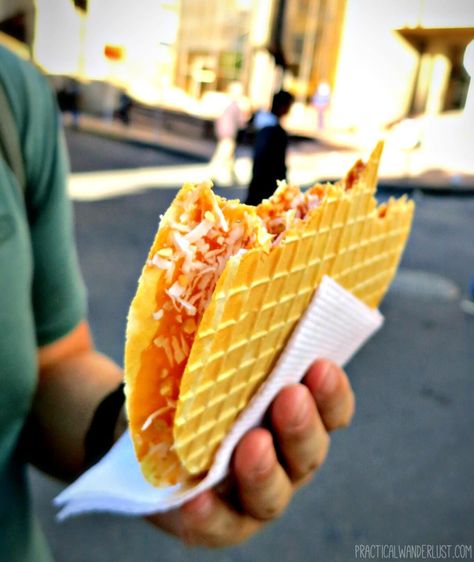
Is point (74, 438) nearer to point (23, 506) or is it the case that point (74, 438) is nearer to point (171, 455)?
point (23, 506)

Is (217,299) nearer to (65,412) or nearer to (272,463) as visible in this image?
(272,463)

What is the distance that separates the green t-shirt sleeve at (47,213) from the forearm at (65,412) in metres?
0.11

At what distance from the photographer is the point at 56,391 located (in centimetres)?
118

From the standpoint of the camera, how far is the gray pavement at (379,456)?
2.29 metres

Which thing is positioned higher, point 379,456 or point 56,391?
point 56,391

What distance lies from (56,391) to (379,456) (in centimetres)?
216

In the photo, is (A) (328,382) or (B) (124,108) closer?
(A) (328,382)

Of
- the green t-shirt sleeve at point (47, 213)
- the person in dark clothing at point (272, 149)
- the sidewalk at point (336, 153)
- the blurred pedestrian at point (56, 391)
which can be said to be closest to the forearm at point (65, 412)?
the blurred pedestrian at point (56, 391)

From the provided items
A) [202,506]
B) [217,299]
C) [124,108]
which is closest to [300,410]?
[202,506]

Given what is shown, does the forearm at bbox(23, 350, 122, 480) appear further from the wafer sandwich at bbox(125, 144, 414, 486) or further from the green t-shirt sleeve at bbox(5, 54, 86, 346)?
the wafer sandwich at bbox(125, 144, 414, 486)

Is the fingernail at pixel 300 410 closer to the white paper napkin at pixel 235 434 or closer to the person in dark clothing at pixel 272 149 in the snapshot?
the white paper napkin at pixel 235 434

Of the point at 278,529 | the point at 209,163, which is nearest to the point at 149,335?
the point at 278,529

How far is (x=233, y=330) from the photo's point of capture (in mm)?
665

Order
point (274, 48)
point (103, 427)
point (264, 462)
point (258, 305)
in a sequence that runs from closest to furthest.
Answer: point (258, 305) → point (264, 462) → point (103, 427) → point (274, 48)
